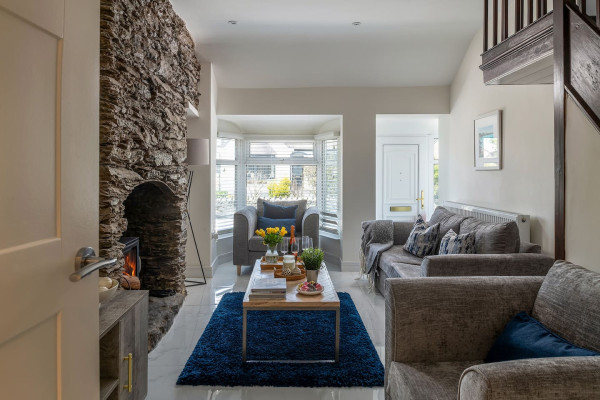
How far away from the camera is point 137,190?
4.09m

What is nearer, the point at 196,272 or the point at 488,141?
the point at 488,141

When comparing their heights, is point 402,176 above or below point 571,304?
above

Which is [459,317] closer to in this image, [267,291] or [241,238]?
[267,291]

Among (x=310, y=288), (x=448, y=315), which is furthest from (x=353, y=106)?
(x=448, y=315)

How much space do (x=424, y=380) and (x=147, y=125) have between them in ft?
8.27

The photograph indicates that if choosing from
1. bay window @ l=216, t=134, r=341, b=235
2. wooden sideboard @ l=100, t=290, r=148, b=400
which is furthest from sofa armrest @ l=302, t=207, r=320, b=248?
wooden sideboard @ l=100, t=290, r=148, b=400

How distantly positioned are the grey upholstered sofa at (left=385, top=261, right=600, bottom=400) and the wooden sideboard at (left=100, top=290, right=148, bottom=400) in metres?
1.15

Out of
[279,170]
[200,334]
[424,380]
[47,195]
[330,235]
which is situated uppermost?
[279,170]

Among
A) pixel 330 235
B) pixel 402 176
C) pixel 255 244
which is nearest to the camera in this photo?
pixel 255 244

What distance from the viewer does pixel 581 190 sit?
74.5 inches

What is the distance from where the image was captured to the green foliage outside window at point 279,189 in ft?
22.4

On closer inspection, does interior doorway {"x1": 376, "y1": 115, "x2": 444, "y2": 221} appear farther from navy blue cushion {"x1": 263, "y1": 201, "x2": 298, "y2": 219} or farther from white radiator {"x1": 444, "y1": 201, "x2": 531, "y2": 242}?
white radiator {"x1": 444, "y1": 201, "x2": 531, "y2": 242}

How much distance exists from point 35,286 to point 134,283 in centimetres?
204

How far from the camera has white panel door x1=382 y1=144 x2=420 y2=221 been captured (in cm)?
756
